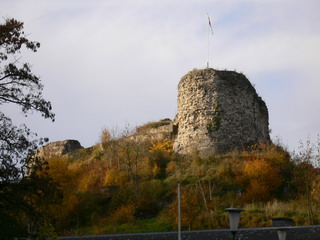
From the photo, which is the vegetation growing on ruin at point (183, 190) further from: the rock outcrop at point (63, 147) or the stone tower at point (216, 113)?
the rock outcrop at point (63, 147)

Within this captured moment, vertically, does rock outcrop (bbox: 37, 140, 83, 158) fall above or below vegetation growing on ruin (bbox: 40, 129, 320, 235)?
above

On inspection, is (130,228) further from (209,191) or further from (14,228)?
(14,228)

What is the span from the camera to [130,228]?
32.0 m

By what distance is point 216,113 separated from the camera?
4038 cm

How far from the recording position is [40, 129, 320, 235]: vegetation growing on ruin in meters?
31.6

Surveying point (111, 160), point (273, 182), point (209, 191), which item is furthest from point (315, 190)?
point (111, 160)

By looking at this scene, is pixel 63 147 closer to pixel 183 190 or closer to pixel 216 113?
pixel 216 113

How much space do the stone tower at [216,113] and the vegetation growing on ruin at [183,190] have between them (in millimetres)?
1027

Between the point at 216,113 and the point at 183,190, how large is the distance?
7188 mm

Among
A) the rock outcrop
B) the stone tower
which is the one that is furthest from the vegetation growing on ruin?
the rock outcrop

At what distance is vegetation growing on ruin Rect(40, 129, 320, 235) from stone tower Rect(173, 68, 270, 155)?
40.4 inches

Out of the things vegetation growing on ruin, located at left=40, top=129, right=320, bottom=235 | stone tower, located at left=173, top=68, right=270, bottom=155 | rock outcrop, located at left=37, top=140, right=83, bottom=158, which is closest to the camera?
vegetation growing on ruin, located at left=40, top=129, right=320, bottom=235

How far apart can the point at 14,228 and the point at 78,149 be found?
129ft

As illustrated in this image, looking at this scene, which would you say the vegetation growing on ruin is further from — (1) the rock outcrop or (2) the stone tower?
(1) the rock outcrop
